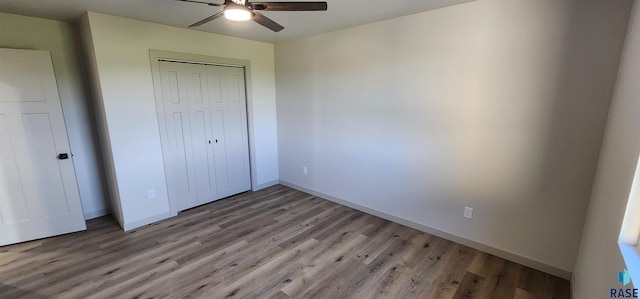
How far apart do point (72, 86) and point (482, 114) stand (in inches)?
179

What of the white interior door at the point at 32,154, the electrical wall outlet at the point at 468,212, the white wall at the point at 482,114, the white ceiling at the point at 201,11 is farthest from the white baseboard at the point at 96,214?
the electrical wall outlet at the point at 468,212

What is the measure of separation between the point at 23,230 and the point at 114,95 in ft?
5.72

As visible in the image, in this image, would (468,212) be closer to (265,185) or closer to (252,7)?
(252,7)

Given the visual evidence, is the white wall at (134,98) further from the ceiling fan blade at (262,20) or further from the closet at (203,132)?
the ceiling fan blade at (262,20)

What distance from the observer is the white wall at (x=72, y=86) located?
2721 mm

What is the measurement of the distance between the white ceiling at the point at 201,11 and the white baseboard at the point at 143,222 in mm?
2324

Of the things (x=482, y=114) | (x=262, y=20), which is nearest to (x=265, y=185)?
(x=262, y=20)

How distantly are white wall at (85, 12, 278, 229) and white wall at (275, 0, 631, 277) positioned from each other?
1.81 m

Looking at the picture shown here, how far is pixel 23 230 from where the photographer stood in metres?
2.80

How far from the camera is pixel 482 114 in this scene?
244cm

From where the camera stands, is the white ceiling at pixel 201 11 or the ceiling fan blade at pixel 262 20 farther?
the white ceiling at pixel 201 11

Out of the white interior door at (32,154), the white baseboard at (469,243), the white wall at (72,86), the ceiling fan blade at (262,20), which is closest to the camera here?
the ceiling fan blade at (262,20)

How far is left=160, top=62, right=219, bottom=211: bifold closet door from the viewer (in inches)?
131

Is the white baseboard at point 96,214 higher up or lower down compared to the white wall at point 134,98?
lower down
